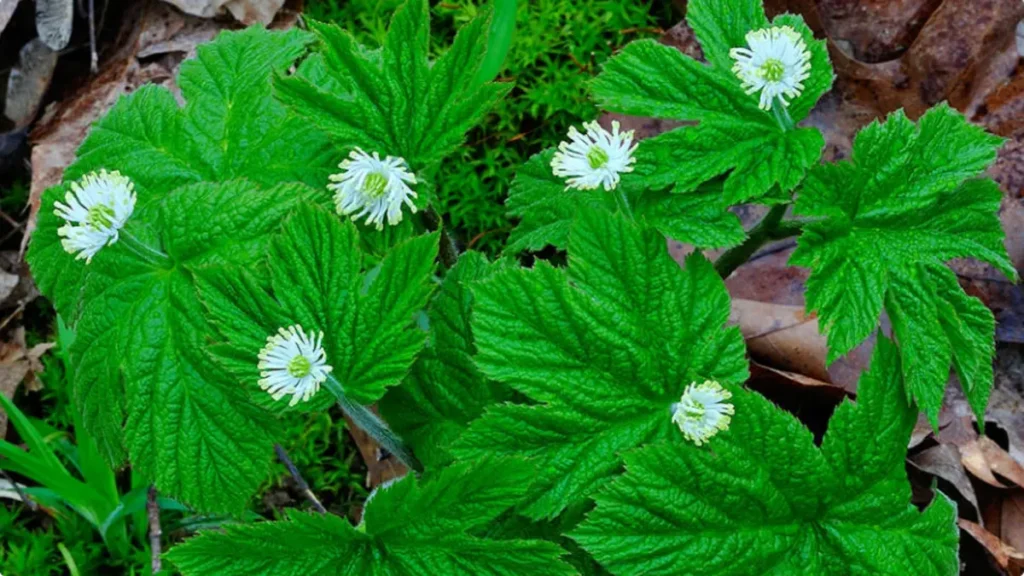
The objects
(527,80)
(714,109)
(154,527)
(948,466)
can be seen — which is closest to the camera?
(714,109)

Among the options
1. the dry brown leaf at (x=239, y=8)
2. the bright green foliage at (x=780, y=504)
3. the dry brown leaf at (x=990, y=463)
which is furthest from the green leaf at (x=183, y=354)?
the dry brown leaf at (x=990, y=463)

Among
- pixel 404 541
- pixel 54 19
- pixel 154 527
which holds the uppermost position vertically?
pixel 54 19

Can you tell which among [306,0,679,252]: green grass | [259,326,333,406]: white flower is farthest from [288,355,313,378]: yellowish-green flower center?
[306,0,679,252]: green grass

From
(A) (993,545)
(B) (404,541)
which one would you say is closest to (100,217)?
(B) (404,541)

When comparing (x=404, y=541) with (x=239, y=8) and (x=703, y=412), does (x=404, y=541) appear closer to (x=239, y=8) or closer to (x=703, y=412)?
(x=703, y=412)

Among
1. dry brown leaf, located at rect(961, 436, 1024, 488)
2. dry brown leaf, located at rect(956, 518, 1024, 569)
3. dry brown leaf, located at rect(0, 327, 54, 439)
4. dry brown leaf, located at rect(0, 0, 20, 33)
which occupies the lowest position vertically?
dry brown leaf, located at rect(0, 327, 54, 439)

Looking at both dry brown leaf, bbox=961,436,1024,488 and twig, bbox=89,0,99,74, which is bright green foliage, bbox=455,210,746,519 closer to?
dry brown leaf, bbox=961,436,1024,488
